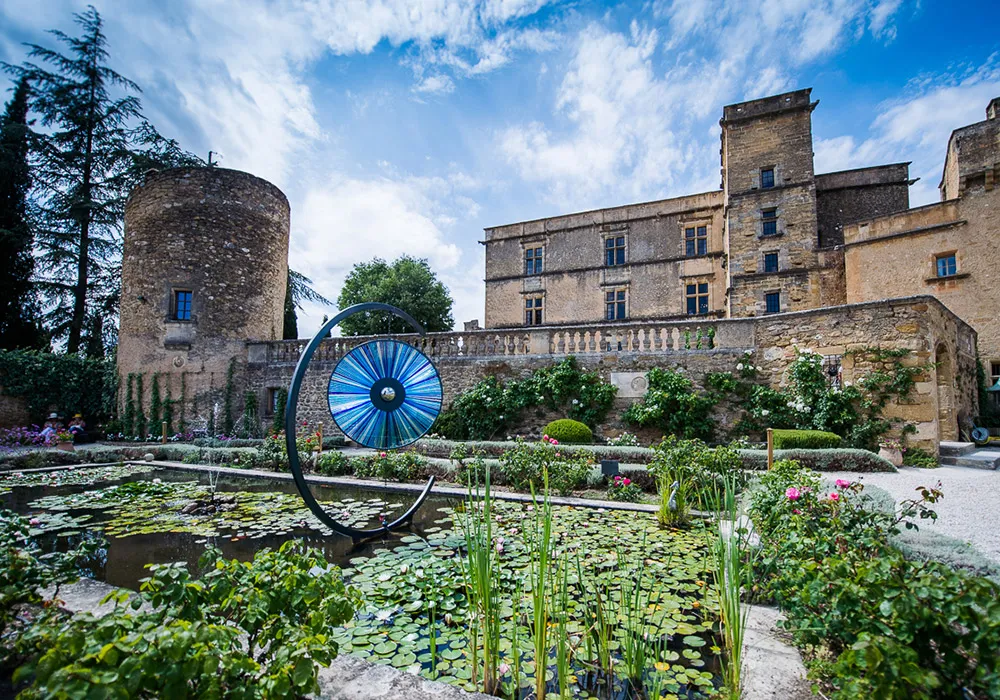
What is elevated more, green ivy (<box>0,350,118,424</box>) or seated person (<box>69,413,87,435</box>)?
green ivy (<box>0,350,118,424</box>)

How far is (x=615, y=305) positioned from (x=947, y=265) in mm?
11864

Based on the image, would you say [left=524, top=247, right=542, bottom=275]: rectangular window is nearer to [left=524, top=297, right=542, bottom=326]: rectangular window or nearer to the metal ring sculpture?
[left=524, top=297, right=542, bottom=326]: rectangular window

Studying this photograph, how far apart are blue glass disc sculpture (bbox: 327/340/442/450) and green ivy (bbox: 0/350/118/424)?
549 inches

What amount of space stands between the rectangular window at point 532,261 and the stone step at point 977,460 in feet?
59.0

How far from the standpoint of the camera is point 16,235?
640 inches

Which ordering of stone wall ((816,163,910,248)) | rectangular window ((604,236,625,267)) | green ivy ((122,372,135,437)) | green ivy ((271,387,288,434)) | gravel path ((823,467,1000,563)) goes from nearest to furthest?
gravel path ((823,467,1000,563))
green ivy ((122,372,135,437))
green ivy ((271,387,288,434))
stone wall ((816,163,910,248))
rectangular window ((604,236,625,267))

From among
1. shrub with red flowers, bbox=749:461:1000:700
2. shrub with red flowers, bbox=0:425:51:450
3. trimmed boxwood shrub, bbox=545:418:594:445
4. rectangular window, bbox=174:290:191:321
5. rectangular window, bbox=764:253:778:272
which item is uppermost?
rectangular window, bbox=764:253:778:272

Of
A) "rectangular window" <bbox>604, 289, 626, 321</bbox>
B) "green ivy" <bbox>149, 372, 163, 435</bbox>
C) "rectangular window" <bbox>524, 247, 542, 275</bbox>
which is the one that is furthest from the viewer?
"rectangular window" <bbox>524, 247, 542, 275</bbox>

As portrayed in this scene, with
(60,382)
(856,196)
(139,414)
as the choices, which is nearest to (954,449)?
(856,196)

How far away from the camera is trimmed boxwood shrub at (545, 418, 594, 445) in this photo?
9875 millimetres

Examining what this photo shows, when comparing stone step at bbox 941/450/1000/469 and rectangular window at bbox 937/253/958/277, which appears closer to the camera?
stone step at bbox 941/450/1000/469

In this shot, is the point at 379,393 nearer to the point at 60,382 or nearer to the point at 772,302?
the point at 60,382

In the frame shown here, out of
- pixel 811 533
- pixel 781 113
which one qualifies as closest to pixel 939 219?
pixel 781 113

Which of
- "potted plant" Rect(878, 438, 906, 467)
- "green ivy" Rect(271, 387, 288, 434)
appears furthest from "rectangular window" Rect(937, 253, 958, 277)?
"green ivy" Rect(271, 387, 288, 434)
